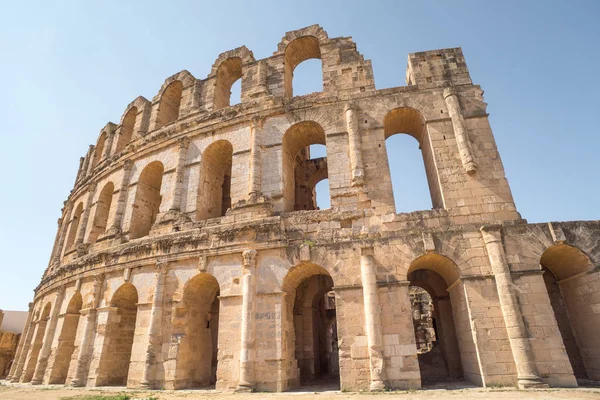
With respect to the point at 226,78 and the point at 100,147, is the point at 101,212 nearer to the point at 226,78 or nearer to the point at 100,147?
the point at 100,147

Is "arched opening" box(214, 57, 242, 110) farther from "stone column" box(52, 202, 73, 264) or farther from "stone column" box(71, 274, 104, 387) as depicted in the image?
"stone column" box(52, 202, 73, 264)

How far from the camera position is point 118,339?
12.3 m

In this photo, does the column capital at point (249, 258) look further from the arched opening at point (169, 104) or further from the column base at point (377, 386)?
the arched opening at point (169, 104)

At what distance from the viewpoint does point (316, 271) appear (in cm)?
1085

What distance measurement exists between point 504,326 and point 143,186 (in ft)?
46.9

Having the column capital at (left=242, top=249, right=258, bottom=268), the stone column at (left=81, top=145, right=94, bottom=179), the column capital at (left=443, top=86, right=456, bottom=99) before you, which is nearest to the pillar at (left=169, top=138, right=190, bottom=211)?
the column capital at (left=242, top=249, right=258, bottom=268)

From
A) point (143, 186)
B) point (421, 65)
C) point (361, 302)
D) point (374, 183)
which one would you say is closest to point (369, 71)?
point (421, 65)

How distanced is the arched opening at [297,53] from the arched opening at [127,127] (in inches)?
366

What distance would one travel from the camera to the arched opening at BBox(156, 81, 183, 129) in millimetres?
16806

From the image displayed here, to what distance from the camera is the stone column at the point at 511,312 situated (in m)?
7.93

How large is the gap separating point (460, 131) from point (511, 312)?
558cm

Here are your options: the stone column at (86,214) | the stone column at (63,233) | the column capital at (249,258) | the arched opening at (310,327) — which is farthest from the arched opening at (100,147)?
the arched opening at (310,327)

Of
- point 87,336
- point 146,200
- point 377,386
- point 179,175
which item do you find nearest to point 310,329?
point 377,386

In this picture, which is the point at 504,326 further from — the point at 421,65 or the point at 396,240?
the point at 421,65
